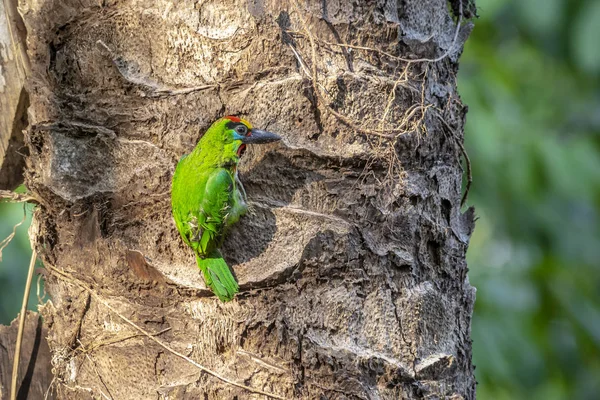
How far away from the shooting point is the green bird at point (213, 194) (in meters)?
1.82

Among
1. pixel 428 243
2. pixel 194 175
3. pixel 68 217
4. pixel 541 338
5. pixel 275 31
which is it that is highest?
pixel 541 338

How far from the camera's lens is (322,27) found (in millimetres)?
1927

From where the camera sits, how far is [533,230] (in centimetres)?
595

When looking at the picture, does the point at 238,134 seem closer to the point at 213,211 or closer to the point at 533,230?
the point at 213,211

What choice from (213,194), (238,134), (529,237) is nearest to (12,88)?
(213,194)

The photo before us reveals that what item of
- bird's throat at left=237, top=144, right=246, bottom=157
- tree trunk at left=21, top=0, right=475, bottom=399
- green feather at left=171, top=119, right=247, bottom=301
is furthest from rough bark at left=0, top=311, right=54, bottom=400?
bird's throat at left=237, top=144, right=246, bottom=157

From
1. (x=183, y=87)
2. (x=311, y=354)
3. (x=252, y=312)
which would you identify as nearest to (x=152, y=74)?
(x=183, y=87)

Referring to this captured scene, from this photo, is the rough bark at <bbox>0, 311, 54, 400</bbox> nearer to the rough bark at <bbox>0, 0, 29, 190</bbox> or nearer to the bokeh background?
the rough bark at <bbox>0, 0, 29, 190</bbox>

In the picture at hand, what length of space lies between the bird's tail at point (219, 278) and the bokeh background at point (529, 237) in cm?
268

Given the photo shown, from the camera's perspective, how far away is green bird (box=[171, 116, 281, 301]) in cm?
182

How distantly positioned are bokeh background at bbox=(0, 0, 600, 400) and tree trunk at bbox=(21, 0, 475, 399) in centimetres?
242

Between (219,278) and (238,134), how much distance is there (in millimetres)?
380

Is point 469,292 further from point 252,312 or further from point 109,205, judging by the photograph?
point 109,205

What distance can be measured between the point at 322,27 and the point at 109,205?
744 millimetres
